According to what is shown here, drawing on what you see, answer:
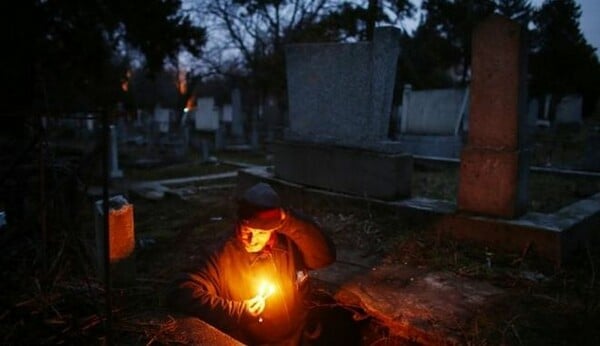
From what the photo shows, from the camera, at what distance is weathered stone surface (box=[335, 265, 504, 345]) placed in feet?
10.6

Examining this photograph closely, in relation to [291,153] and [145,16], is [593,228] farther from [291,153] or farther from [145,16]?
[145,16]

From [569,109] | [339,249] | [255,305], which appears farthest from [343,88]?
[569,109]

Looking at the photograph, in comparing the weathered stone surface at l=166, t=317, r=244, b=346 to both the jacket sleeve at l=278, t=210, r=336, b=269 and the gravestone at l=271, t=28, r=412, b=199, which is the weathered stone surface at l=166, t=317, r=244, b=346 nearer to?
the jacket sleeve at l=278, t=210, r=336, b=269

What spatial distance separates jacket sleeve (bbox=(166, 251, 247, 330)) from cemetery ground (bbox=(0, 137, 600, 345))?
22 cm

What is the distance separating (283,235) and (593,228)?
4145 mm

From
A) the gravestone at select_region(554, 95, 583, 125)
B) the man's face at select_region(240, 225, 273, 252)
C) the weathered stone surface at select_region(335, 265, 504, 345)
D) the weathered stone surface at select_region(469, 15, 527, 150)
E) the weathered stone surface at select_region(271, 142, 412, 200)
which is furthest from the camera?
the gravestone at select_region(554, 95, 583, 125)

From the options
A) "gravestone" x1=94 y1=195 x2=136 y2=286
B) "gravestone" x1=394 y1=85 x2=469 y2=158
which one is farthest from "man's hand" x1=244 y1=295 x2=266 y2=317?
"gravestone" x1=394 y1=85 x2=469 y2=158

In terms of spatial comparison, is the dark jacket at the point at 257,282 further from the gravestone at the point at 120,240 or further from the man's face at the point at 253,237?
the gravestone at the point at 120,240

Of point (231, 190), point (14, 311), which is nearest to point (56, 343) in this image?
point (14, 311)

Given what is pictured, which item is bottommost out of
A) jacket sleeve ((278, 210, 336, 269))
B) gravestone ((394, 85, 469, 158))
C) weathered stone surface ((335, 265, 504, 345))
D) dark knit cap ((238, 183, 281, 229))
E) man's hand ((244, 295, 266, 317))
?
weathered stone surface ((335, 265, 504, 345))

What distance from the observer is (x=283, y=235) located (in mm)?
2926

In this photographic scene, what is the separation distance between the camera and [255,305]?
2533 millimetres

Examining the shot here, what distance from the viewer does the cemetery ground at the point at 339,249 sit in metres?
2.63

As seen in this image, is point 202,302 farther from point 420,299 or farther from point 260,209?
point 420,299
